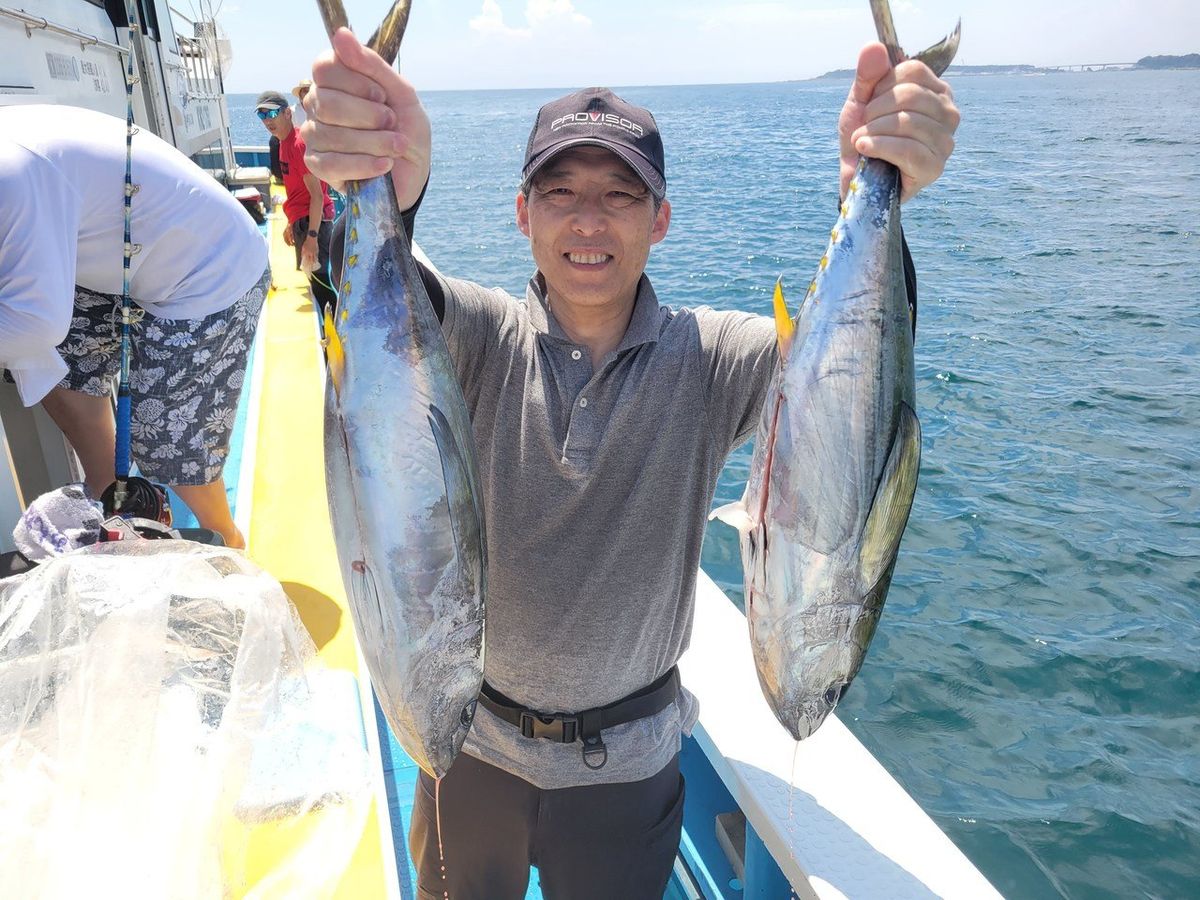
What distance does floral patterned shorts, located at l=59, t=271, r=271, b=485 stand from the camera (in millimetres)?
2500

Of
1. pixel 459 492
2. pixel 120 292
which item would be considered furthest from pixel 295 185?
pixel 459 492

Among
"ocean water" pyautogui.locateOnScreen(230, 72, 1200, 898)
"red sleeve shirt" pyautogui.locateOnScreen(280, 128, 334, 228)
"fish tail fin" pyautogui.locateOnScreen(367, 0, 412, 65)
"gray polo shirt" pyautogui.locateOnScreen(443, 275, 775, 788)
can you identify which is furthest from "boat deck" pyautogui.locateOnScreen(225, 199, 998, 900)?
"red sleeve shirt" pyautogui.locateOnScreen(280, 128, 334, 228)

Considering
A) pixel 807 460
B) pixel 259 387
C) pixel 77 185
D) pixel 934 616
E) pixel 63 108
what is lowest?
pixel 934 616

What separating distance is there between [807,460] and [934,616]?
14.7ft

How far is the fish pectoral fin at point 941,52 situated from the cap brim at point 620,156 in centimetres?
46

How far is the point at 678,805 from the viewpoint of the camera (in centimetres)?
178

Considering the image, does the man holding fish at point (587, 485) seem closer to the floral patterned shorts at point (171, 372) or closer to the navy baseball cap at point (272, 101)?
the floral patterned shorts at point (171, 372)

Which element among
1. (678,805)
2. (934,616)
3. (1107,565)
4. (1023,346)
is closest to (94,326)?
(678,805)

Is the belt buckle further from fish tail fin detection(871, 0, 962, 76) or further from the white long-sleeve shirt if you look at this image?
the white long-sleeve shirt

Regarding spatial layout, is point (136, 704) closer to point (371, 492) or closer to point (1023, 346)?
point (371, 492)

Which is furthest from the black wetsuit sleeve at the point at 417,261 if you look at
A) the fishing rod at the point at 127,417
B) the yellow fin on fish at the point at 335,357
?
the fishing rod at the point at 127,417

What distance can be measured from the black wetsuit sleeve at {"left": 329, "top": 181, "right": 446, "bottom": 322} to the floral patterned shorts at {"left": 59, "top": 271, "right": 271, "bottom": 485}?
1413mm

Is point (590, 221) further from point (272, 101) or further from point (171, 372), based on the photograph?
Answer: point (272, 101)

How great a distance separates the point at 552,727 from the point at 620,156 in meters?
1.10
